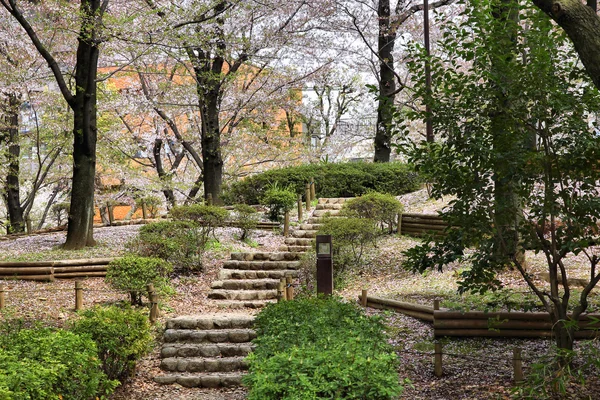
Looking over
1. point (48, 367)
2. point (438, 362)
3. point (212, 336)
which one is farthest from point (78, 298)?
point (438, 362)

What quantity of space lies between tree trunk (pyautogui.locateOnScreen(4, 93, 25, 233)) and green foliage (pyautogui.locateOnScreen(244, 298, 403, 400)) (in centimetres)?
1573

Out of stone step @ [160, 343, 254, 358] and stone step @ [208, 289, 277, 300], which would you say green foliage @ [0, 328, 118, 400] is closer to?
stone step @ [160, 343, 254, 358]

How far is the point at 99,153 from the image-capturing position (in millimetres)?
21750

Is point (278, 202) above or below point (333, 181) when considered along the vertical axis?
below

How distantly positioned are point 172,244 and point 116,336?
5.24 metres

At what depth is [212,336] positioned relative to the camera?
1026 cm

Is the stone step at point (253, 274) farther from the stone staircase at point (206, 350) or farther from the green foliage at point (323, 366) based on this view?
the green foliage at point (323, 366)

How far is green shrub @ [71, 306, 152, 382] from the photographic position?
8.13 metres

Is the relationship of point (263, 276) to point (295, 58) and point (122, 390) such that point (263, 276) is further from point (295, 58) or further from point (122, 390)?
point (295, 58)

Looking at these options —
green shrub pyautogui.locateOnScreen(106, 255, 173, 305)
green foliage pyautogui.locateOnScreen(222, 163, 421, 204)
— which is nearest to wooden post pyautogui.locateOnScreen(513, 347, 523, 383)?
green shrub pyautogui.locateOnScreen(106, 255, 173, 305)

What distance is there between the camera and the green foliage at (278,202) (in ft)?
59.4

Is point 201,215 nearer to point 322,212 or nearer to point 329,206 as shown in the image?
point 322,212

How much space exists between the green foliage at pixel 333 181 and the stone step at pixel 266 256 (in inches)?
222

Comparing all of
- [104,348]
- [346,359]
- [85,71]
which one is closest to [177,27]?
[85,71]
